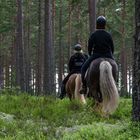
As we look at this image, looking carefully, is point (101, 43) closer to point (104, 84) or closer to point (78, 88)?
point (104, 84)

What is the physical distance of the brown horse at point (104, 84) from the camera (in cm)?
1083

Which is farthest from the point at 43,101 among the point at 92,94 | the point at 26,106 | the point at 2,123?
the point at 2,123

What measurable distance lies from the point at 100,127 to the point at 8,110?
5.68m

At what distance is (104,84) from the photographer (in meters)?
10.8

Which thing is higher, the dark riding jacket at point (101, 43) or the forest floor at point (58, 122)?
the dark riding jacket at point (101, 43)

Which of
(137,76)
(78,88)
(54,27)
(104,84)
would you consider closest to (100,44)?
(104,84)

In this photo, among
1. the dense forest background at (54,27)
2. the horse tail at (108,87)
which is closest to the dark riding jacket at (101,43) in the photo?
the horse tail at (108,87)

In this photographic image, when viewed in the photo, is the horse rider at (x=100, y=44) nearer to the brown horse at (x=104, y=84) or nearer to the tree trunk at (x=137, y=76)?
the brown horse at (x=104, y=84)

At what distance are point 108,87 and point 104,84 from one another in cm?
12

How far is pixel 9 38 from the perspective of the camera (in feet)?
202

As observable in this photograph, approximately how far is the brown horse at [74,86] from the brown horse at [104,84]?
3390 mm

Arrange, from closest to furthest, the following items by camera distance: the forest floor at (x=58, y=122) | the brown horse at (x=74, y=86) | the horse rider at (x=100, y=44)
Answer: the forest floor at (x=58, y=122), the horse rider at (x=100, y=44), the brown horse at (x=74, y=86)

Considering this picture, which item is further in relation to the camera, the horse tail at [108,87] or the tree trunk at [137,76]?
the horse tail at [108,87]

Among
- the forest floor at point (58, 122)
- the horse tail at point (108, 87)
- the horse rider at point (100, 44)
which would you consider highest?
the horse rider at point (100, 44)
